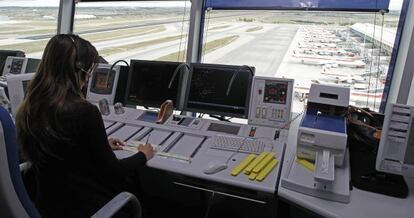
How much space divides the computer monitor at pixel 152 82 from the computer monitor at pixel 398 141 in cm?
134

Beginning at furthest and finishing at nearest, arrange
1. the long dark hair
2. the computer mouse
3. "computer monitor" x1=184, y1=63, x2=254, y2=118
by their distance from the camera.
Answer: "computer monitor" x1=184, y1=63, x2=254, y2=118 → the computer mouse → the long dark hair

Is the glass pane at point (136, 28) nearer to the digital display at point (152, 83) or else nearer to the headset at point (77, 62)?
the digital display at point (152, 83)

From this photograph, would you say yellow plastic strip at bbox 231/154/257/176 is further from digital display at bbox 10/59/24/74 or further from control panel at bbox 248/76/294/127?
digital display at bbox 10/59/24/74

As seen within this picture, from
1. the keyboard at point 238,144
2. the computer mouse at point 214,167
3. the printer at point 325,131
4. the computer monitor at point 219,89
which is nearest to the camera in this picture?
the printer at point 325,131

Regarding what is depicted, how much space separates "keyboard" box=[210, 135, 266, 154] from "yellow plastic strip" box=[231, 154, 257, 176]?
0.08 m

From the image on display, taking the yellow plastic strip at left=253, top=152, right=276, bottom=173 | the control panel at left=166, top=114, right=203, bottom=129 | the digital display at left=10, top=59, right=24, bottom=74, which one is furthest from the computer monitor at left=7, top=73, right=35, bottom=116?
the yellow plastic strip at left=253, top=152, right=276, bottom=173

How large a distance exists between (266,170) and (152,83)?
117cm

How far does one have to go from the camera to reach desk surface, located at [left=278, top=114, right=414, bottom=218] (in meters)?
1.07

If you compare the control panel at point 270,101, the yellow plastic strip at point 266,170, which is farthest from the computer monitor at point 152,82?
the yellow plastic strip at point 266,170

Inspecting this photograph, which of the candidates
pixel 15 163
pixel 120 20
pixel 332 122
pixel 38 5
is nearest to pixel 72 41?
pixel 15 163

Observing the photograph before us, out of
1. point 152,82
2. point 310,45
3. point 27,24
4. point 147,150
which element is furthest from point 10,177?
point 27,24

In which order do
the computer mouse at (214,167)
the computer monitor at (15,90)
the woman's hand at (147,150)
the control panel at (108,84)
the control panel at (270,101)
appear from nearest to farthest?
the computer mouse at (214,167), the woman's hand at (147,150), the computer monitor at (15,90), the control panel at (270,101), the control panel at (108,84)

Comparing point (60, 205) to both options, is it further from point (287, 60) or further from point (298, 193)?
point (287, 60)

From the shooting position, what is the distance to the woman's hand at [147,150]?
4.81 feet
